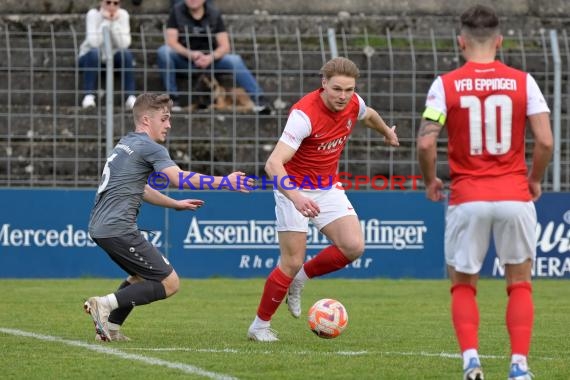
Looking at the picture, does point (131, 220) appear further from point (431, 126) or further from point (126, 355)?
point (431, 126)

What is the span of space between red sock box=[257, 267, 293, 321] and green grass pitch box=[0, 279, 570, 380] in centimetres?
26

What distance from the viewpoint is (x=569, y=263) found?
16.8m

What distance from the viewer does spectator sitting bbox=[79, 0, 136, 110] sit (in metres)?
17.9

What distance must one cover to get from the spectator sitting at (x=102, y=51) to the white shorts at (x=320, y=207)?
27.6ft

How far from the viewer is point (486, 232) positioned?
6.69 meters

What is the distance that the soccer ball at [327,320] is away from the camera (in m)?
9.14

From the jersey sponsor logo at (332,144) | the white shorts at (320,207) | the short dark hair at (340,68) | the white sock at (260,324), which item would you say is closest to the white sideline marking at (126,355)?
the white sock at (260,324)

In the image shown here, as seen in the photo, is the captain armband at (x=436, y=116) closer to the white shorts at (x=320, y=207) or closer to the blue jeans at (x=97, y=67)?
the white shorts at (x=320, y=207)

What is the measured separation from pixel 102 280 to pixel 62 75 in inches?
158

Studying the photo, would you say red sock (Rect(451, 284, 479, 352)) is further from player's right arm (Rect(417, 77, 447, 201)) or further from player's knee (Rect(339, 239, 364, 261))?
player's knee (Rect(339, 239, 364, 261))

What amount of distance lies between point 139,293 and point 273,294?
3.25 feet

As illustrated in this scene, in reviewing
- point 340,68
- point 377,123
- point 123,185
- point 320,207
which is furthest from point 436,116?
point 377,123

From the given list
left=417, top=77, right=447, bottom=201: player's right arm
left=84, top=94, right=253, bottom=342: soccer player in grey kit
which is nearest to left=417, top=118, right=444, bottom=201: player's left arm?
left=417, top=77, right=447, bottom=201: player's right arm

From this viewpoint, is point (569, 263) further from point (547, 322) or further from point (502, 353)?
point (502, 353)
